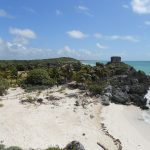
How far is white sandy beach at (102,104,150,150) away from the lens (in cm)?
2669

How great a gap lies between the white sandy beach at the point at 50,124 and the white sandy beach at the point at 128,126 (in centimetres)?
119

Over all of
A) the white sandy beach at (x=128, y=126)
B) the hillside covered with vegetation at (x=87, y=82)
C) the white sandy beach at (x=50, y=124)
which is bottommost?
the white sandy beach at (x=128, y=126)

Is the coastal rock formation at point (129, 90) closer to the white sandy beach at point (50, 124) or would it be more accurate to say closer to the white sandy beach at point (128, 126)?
the white sandy beach at point (128, 126)

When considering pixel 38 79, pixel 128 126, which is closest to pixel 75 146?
pixel 128 126

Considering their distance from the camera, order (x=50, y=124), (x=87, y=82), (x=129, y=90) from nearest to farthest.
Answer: (x=50, y=124) → (x=87, y=82) → (x=129, y=90)

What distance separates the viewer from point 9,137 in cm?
2442

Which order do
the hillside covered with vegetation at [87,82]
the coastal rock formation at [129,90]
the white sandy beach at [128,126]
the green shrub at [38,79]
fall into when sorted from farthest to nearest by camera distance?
the green shrub at [38,79], the hillside covered with vegetation at [87,82], the coastal rock formation at [129,90], the white sandy beach at [128,126]

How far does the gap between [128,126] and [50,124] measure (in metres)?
8.59

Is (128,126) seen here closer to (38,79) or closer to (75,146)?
(75,146)

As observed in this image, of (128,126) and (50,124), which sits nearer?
(50,124)

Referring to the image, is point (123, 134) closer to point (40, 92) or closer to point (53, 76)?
point (40, 92)

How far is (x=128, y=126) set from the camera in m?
32.2

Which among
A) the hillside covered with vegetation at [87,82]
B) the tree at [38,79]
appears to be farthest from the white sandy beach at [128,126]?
the tree at [38,79]

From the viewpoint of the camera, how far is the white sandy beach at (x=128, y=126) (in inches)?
1051
